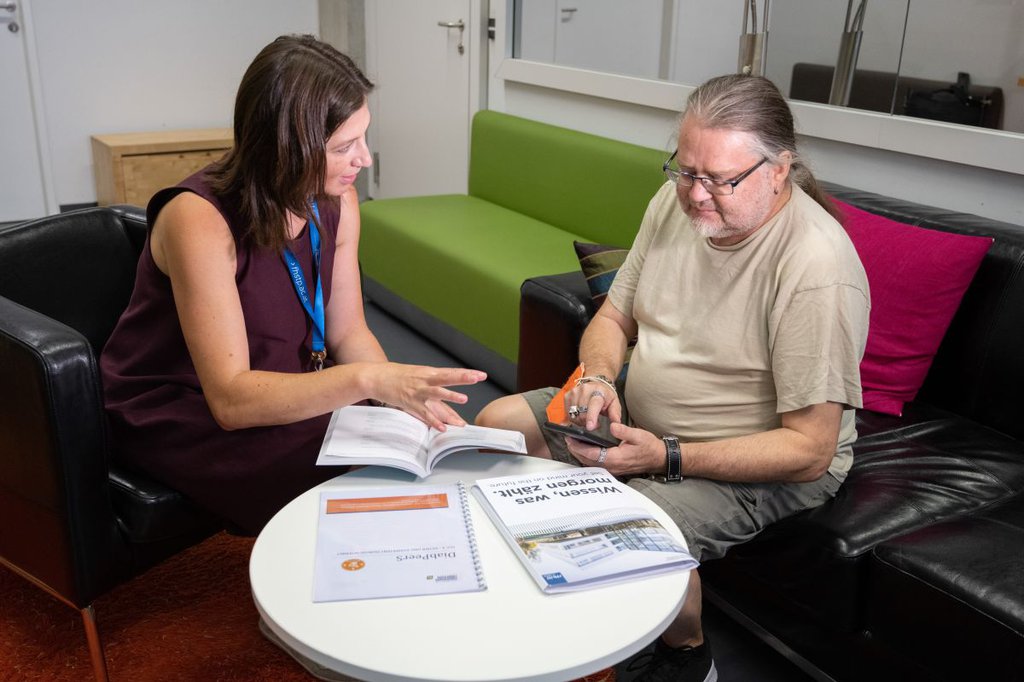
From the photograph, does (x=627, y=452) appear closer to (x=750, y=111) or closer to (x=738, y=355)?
(x=738, y=355)

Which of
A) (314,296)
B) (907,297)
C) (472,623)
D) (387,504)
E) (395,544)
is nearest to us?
(472,623)

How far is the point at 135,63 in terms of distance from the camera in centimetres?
538

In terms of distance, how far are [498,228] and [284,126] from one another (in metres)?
2.13

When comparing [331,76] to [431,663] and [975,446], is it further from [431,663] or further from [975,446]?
[975,446]

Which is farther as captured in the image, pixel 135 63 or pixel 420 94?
pixel 135 63

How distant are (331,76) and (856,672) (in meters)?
1.45

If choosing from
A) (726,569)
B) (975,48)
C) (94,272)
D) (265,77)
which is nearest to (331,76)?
(265,77)

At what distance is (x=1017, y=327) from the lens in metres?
2.08

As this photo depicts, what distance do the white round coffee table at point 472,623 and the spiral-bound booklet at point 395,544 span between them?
19 millimetres

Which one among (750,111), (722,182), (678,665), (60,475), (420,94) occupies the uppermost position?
(750,111)

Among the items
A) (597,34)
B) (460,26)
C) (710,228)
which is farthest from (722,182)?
(460,26)

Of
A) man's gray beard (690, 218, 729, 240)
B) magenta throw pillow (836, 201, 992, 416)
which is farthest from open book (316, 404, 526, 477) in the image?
magenta throw pillow (836, 201, 992, 416)

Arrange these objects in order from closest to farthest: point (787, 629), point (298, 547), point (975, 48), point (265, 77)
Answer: point (298, 547), point (265, 77), point (787, 629), point (975, 48)

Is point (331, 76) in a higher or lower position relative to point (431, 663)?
higher
